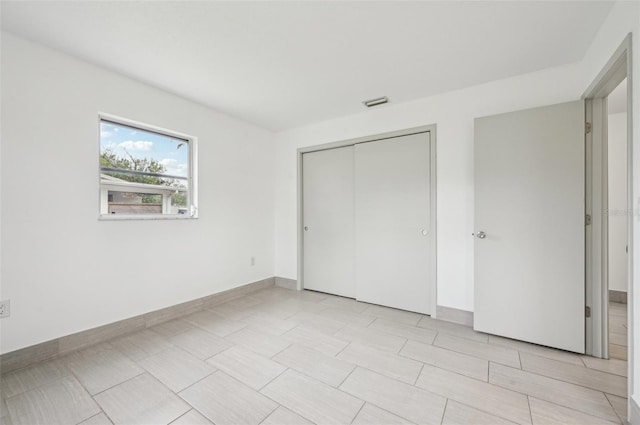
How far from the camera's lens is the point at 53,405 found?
5.16 ft

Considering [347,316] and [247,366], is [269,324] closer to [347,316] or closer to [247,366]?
[247,366]

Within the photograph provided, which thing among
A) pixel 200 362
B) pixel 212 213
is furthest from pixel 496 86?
pixel 200 362

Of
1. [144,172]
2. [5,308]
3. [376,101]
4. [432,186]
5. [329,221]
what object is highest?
[376,101]

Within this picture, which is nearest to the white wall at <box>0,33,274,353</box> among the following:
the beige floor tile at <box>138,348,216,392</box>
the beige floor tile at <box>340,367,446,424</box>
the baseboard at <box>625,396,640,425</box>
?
the beige floor tile at <box>138,348,216,392</box>

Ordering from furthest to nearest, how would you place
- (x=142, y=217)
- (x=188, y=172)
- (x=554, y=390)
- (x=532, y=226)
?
(x=188, y=172) < (x=142, y=217) < (x=532, y=226) < (x=554, y=390)

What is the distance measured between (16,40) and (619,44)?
159 inches

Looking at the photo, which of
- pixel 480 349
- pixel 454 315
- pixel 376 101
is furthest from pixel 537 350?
pixel 376 101

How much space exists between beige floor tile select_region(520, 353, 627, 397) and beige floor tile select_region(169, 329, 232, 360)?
240 cm

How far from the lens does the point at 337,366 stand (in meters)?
1.98

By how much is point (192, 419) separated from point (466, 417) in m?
1.53

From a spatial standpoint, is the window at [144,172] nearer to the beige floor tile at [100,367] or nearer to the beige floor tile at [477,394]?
the beige floor tile at [100,367]

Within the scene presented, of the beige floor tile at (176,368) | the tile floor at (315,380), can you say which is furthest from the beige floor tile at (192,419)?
the beige floor tile at (176,368)

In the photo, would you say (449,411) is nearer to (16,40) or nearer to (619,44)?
(619,44)

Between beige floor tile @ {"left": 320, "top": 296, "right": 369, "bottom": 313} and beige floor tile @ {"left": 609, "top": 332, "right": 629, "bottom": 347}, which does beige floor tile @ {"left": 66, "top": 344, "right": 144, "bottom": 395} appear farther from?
beige floor tile @ {"left": 609, "top": 332, "right": 629, "bottom": 347}
